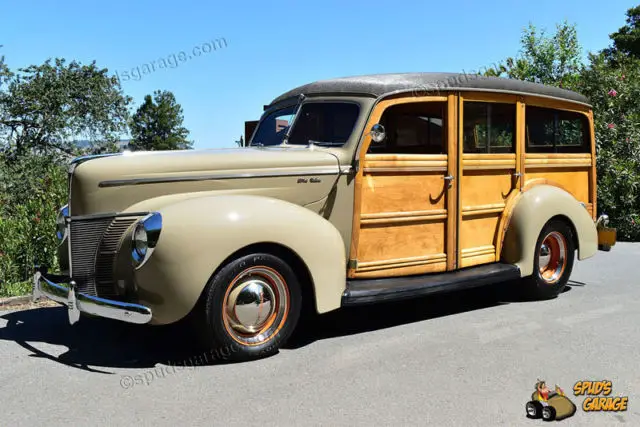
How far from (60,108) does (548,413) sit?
21774mm

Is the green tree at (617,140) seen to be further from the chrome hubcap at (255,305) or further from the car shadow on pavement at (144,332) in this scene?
the chrome hubcap at (255,305)

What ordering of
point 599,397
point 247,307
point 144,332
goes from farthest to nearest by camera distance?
point 144,332
point 247,307
point 599,397

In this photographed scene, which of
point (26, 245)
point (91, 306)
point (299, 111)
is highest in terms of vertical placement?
point (299, 111)

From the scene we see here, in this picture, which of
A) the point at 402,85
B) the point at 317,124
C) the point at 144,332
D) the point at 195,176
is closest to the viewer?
the point at 195,176

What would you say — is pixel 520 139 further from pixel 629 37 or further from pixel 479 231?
pixel 629 37

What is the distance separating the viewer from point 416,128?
503 cm

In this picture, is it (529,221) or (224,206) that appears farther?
(529,221)

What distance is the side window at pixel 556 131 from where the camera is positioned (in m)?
5.75

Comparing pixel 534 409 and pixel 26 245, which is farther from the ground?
pixel 26 245

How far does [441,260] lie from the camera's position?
506 centimetres

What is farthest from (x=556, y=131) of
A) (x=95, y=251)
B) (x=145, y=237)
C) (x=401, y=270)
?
(x=95, y=251)

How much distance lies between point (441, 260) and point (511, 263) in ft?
2.91

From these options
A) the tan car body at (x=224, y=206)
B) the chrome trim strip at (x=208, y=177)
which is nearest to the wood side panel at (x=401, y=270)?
the tan car body at (x=224, y=206)

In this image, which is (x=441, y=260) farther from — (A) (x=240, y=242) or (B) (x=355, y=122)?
(A) (x=240, y=242)
